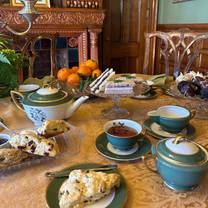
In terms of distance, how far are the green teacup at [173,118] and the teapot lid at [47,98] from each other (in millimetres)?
290

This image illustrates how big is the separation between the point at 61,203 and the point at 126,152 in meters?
0.26

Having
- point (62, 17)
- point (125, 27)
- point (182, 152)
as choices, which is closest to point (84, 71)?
point (182, 152)

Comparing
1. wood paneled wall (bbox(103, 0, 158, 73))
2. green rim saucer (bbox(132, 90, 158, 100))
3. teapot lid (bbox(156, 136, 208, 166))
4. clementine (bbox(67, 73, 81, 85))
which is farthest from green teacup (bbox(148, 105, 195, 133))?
wood paneled wall (bbox(103, 0, 158, 73))

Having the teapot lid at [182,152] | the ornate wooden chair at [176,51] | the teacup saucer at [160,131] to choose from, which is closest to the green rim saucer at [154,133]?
the teacup saucer at [160,131]

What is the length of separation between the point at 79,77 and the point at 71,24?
174 centimetres

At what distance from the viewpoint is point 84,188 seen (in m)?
0.46

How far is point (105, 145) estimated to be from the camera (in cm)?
69

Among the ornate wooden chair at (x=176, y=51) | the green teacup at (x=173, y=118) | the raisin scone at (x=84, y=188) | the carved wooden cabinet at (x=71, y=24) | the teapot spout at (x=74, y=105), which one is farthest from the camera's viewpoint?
the carved wooden cabinet at (x=71, y=24)

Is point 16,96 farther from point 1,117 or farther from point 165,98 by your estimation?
point 165,98

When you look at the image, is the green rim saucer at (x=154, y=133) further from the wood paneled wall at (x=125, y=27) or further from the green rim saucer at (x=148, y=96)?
the wood paneled wall at (x=125, y=27)

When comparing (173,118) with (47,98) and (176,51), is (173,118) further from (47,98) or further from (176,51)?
(176,51)

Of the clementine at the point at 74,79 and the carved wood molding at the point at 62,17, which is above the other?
the carved wood molding at the point at 62,17

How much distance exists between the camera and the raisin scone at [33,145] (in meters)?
0.58

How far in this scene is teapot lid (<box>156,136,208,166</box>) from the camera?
0.49 m
